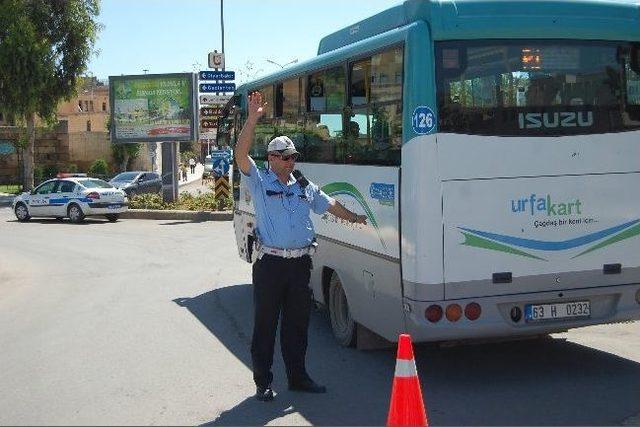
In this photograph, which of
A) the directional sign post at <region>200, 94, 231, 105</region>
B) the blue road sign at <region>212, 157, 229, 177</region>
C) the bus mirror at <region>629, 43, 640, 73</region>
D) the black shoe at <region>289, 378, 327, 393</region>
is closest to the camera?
the black shoe at <region>289, 378, 327, 393</region>

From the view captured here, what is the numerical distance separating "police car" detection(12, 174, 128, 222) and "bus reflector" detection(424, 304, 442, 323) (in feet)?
66.9

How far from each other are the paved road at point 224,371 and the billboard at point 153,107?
1853 centimetres

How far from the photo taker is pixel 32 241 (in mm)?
19609

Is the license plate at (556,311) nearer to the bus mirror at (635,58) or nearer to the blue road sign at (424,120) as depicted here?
the blue road sign at (424,120)

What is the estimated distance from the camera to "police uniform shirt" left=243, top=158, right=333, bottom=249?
19.5 feet

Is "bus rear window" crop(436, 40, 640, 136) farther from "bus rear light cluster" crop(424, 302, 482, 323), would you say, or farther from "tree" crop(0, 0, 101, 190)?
"tree" crop(0, 0, 101, 190)

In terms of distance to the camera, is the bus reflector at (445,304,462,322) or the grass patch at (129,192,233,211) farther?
the grass patch at (129,192,233,211)

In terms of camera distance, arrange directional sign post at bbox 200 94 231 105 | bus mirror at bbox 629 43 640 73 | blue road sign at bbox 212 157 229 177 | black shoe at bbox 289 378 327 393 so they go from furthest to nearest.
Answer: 1. directional sign post at bbox 200 94 231 105
2. blue road sign at bbox 212 157 229 177
3. bus mirror at bbox 629 43 640 73
4. black shoe at bbox 289 378 327 393

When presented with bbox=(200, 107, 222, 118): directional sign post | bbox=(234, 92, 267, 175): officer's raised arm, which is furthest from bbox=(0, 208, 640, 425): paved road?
bbox=(200, 107, 222, 118): directional sign post

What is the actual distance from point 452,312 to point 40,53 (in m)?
38.2

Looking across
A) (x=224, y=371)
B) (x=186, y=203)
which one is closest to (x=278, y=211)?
(x=224, y=371)

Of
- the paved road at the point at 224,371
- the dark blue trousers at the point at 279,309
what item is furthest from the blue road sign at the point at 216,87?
the dark blue trousers at the point at 279,309

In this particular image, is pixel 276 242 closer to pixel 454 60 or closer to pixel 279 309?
pixel 279 309

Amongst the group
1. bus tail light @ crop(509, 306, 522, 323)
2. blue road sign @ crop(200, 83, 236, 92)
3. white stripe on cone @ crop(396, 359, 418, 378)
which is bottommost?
white stripe on cone @ crop(396, 359, 418, 378)
